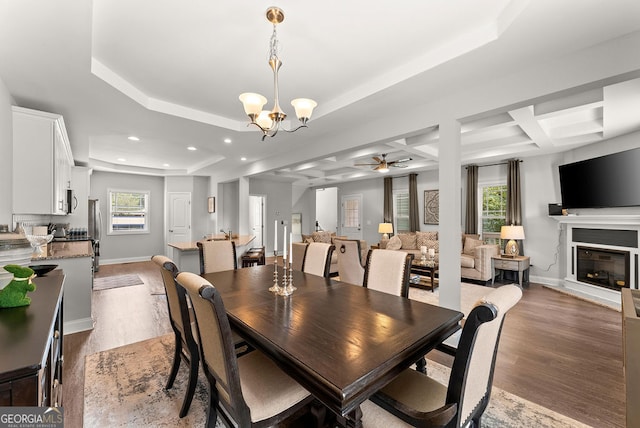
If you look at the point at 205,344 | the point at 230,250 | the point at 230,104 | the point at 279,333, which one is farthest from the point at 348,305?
the point at 230,104

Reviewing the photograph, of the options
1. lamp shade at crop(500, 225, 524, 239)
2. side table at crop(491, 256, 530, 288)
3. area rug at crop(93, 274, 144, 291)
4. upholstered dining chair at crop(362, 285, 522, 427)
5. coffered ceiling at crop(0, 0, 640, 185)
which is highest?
coffered ceiling at crop(0, 0, 640, 185)

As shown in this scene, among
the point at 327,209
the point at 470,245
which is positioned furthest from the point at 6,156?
the point at 327,209

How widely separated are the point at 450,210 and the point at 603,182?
321cm

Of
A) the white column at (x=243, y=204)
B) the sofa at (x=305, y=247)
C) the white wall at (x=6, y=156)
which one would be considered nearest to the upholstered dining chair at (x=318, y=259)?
the sofa at (x=305, y=247)

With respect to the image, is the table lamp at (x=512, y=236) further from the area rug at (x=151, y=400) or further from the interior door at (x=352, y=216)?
the interior door at (x=352, y=216)

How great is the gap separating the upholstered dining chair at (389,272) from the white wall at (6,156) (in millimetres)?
3320

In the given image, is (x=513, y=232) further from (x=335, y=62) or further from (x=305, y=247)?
(x=335, y=62)

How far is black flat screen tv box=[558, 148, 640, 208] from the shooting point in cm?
372

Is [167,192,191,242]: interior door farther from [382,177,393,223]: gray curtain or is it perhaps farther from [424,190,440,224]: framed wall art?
[424,190,440,224]: framed wall art

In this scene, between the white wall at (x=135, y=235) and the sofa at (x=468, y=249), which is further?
the white wall at (x=135, y=235)

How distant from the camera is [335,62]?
8.15 ft

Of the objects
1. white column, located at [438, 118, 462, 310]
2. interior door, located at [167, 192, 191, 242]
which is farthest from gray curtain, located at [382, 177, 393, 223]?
interior door, located at [167, 192, 191, 242]

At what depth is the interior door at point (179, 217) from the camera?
799cm

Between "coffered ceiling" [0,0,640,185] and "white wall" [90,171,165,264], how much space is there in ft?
13.6
